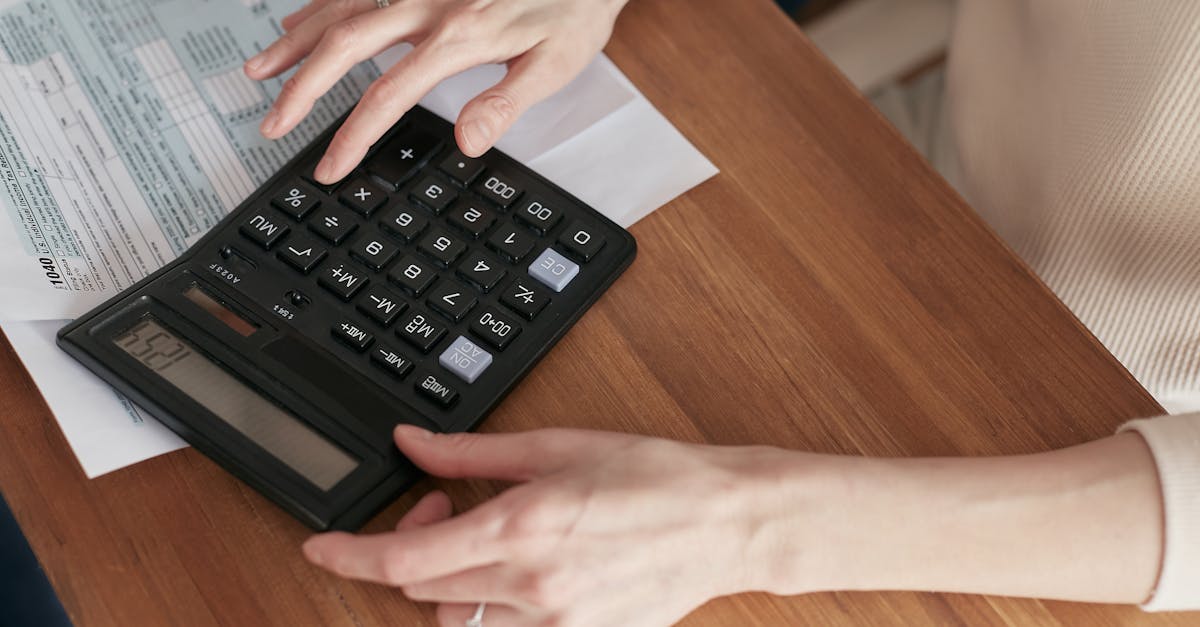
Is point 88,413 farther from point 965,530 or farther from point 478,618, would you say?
point 965,530

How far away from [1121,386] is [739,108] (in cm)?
29

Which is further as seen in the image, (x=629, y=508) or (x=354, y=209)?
(x=354, y=209)

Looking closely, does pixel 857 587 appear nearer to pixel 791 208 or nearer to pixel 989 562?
pixel 989 562

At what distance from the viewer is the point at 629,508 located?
48 cm

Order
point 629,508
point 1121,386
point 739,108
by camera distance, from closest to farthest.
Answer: point 629,508
point 1121,386
point 739,108

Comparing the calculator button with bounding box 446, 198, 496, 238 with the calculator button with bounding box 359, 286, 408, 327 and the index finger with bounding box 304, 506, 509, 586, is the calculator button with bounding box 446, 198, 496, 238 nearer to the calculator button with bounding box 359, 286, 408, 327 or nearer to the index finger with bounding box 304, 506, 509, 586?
the calculator button with bounding box 359, 286, 408, 327

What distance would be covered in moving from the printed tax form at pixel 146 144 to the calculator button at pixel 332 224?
8 centimetres

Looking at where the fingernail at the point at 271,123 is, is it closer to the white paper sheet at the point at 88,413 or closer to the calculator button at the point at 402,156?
the calculator button at the point at 402,156

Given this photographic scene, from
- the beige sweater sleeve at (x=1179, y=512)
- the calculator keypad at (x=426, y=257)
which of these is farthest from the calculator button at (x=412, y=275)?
the beige sweater sleeve at (x=1179, y=512)

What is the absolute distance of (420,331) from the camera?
552mm

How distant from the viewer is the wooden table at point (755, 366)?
1.65ft

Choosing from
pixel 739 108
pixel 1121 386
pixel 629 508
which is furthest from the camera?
pixel 739 108

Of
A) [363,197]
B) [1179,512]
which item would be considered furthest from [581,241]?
[1179,512]

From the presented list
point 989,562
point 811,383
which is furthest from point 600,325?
point 989,562
